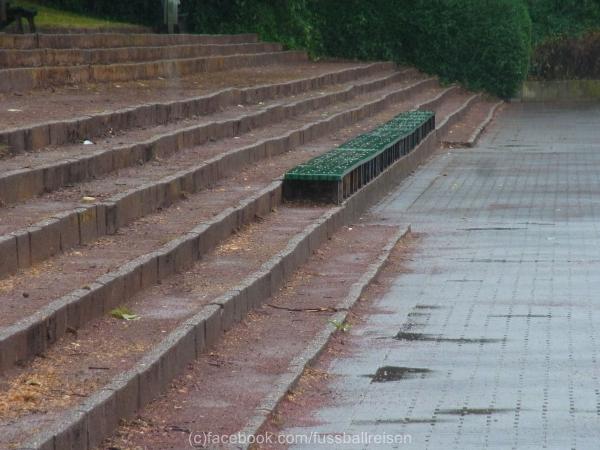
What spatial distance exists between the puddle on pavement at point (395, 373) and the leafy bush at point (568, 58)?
30770 millimetres

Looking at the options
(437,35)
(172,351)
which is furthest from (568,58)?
(172,351)

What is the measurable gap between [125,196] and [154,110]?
4731 millimetres

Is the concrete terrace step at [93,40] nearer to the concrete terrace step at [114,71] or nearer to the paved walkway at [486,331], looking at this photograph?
the concrete terrace step at [114,71]

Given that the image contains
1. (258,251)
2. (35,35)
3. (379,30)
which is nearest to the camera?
(258,251)

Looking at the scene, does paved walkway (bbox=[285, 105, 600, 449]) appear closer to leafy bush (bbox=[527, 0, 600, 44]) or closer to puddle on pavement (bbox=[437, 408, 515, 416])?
→ puddle on pavement (bbox=[437, 408, 515, 416])

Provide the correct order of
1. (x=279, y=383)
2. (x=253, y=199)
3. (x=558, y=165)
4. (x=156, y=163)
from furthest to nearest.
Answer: (x=558, y=165) < (x=156, y=163) < (x=253, y=199) < (x=279, y=383)

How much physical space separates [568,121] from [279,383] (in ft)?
75.1

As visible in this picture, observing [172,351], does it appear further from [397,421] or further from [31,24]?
[31,24]

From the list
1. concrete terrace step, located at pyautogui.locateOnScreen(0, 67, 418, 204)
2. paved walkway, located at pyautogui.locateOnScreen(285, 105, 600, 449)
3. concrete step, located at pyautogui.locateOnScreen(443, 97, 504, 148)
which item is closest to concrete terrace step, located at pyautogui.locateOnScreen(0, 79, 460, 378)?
concrete terrace step, located at pyautogui.locateOnScreen(0, 67, 418, 204)

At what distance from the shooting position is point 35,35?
16.5 metres

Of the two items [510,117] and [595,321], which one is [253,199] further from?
[510,117]

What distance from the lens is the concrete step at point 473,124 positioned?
2231cm

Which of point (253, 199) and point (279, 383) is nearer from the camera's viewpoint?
point (279, 383)

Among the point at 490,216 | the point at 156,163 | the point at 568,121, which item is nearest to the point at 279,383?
the point at 156,163
